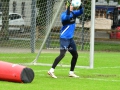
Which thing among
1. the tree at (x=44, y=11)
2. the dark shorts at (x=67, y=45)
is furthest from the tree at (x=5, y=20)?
the dark shorts at (x=67, y=45)

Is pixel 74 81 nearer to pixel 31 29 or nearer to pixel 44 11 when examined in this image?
pixel 44 11

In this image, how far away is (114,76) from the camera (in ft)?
45.8

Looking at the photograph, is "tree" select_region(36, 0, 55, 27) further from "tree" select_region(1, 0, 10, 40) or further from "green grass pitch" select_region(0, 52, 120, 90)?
"green grass pitch" select_region(0, 52, 120, 90)

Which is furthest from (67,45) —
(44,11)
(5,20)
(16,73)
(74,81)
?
(5,20)

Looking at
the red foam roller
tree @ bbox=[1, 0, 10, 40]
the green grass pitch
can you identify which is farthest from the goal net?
the red foam roller

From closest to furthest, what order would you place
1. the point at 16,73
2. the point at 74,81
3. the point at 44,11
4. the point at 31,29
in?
1. the point at 16,73
2. the point at 74,81
3. the point at 44,11
4. the point at 31,29

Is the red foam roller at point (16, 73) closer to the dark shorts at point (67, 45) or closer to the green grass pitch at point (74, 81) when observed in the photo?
the green grass pitch at point (74, 81)

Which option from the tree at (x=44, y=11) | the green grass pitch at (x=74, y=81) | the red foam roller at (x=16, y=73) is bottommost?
the green grass pitch at (x=74, y=81)

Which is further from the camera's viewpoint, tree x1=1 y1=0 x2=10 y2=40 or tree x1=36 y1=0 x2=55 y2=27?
tree x1=1 y1=0 x2=10 y2=40

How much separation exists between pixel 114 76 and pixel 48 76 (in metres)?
1.87

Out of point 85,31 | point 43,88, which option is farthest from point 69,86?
point 85,31

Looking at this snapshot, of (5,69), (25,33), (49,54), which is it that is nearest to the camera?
(5,69)

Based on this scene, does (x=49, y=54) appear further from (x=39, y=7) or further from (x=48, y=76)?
(x=48, y=76)

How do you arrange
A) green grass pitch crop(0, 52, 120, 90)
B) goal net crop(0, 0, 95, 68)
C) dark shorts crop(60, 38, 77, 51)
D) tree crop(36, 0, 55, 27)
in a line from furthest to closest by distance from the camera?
1. goal net crop(0, 0, 95, 68)
2. tree crop(36, 0, 55, 27)
3. dark shorts crop(60, 38, 77, 51)
4. green grass pitch crop(0, 52, 120, 90)
